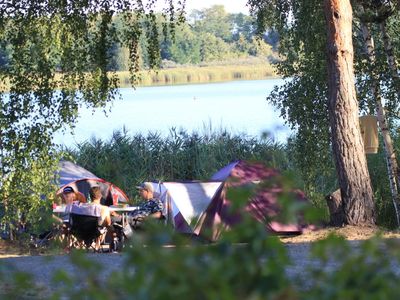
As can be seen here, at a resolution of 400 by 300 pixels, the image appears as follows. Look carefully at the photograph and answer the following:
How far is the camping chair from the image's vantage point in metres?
11.1

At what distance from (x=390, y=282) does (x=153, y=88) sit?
274ft

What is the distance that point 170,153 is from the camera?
22453 mm

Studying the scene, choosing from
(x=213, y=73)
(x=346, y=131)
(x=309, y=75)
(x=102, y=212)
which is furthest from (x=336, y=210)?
(x=213, y=73)

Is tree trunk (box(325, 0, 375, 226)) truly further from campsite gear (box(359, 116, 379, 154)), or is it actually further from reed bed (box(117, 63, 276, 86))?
reed bed (box(117, 63, 276, 86))

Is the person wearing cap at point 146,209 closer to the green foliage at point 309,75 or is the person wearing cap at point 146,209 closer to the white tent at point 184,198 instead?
the white tent at point 184,198

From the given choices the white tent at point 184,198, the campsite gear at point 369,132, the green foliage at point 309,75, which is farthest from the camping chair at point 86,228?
the green foliage at point 309,75

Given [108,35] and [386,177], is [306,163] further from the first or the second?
[108,35]

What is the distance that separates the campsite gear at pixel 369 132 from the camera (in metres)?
12.5

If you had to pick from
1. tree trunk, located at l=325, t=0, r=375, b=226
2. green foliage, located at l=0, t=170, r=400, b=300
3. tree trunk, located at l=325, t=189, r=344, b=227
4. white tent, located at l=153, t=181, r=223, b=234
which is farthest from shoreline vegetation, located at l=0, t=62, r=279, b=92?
green foliage, located at l=0, t=170, r=400, b=300

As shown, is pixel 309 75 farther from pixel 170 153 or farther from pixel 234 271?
pixel 234 271

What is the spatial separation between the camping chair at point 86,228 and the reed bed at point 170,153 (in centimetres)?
1009

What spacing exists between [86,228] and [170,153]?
1124 centimetres

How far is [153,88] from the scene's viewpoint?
3369 inches

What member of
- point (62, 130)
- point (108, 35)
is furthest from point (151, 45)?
point (62, 130)
